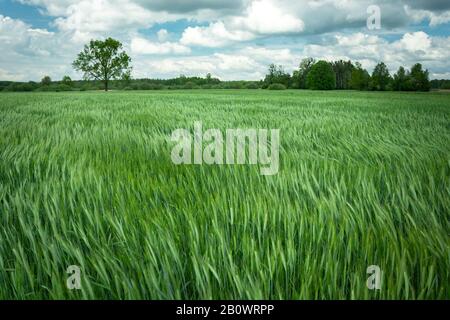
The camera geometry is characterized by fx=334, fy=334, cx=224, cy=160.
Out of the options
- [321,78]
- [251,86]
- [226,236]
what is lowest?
[226,236]

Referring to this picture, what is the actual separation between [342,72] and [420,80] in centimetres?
3610

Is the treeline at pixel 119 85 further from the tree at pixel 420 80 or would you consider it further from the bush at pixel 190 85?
the tree at pixel 420 80

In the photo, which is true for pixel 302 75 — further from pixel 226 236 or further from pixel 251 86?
pixel 226 236

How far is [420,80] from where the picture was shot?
43.0 meters

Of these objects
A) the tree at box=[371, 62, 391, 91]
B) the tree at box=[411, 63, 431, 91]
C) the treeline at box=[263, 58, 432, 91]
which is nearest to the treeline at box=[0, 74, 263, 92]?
the treeline at box=[263, 58, 432, 91]

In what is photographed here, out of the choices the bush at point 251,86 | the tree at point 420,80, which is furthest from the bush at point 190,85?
the tree at point 420,80

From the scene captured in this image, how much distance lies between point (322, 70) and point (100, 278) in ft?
242

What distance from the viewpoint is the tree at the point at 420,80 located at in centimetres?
4247

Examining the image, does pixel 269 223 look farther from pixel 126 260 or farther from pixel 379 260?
pixel 126 260

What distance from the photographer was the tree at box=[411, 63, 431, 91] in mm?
42469

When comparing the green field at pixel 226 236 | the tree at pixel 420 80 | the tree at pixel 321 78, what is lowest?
the green field at pixel 226 236

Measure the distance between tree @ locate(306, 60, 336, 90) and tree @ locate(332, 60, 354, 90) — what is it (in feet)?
15.8

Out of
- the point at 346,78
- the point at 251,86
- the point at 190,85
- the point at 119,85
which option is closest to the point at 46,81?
the point at 119,85

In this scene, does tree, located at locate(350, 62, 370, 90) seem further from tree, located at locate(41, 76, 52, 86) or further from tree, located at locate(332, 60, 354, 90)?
tree, located at locate(41, 76, 52, 86)
